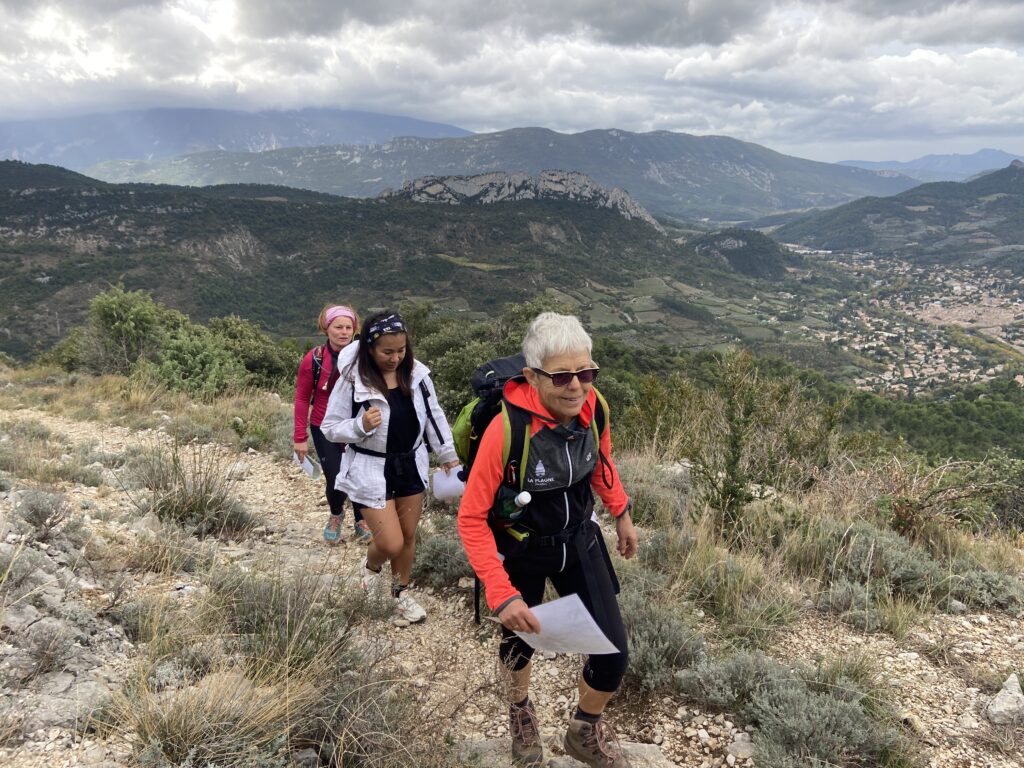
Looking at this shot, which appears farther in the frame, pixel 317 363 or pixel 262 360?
pixel 262 360

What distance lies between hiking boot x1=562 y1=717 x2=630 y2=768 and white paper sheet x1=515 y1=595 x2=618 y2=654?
42 cm

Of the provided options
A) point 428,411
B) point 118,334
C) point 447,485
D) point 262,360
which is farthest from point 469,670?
point 262,360

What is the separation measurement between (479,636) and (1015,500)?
642 cm

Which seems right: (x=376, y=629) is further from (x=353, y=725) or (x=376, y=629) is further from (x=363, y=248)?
(x=363, y=248)

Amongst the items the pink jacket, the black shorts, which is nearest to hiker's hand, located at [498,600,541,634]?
the black shorts

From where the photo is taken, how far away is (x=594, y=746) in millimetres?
1982

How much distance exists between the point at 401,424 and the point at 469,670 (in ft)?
4.36

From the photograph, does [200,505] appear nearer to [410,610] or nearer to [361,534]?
[361,534]

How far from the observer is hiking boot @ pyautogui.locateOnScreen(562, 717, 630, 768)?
6.46 feet

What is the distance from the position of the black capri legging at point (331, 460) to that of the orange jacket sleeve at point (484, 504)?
6.28 ft

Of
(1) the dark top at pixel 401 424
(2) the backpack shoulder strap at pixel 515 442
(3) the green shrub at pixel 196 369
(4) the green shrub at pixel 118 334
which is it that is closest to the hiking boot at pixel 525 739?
(2) the backpack shoulder strap at pixel 515 442

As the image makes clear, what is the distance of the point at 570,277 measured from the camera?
122688mm

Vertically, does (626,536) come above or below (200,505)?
above

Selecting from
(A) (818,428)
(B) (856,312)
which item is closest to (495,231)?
(B) (856,312)
